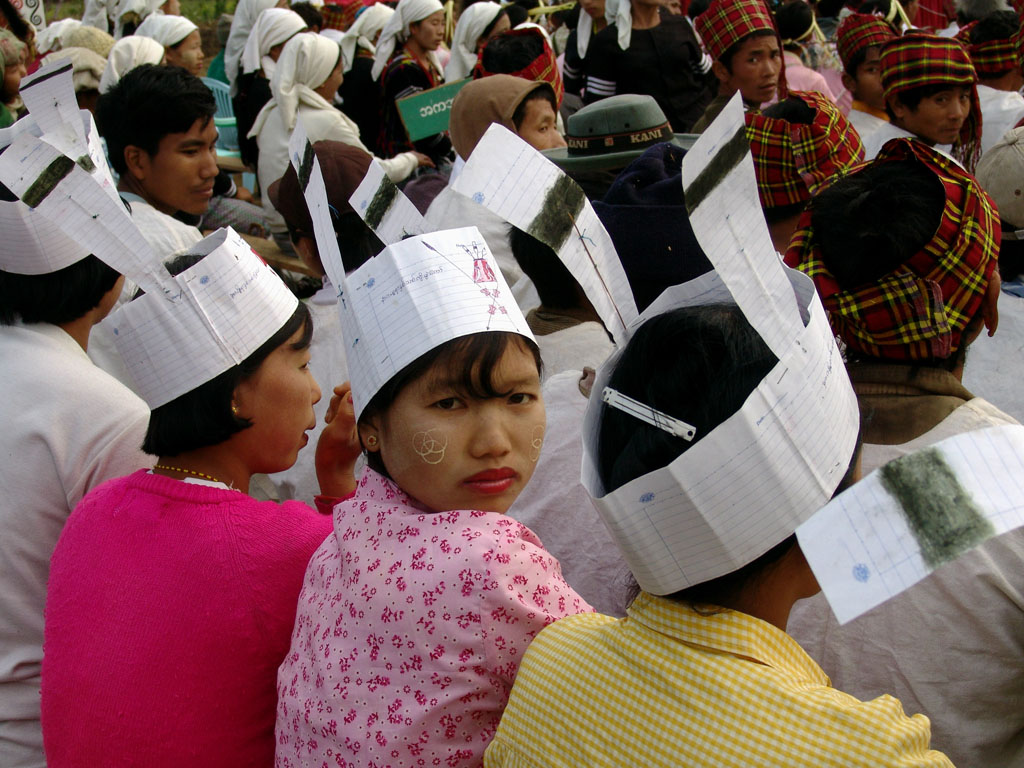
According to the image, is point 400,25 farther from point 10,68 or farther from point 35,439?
point 35,439

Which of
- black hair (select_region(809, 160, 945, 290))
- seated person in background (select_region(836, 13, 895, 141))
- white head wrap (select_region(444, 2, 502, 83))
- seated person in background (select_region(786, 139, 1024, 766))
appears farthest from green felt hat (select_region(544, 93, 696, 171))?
white head wrap (select_region(444, 2, 502, 83))

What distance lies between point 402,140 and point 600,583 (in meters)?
5.27

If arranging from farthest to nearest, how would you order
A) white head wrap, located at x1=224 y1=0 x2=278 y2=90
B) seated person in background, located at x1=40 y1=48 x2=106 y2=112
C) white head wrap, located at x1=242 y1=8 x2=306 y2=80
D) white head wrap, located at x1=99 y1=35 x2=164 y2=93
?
white head wrap, located at x1=224 y1=0 x2=278 y2=90 < white head wrap, located at x1=242 y1=8 x2=306 y2=80 < white head wrap, located at x1=99 y1=35 x2=164 y2=93 < seated person in background, located at x1=40 y1=48 x2=106 y2=112

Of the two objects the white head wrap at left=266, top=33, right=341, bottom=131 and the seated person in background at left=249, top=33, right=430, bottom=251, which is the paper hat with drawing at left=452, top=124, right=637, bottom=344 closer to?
the seated person in background at left=249, top=33, right=430, bottom=251

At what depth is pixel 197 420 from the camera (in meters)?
1.88

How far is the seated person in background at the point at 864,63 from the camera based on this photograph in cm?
488

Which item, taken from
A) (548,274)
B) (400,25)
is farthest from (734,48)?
(400,25)

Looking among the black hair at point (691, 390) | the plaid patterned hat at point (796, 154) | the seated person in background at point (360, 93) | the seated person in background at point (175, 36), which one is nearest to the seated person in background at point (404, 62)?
the seated person in background at point (360, 93)

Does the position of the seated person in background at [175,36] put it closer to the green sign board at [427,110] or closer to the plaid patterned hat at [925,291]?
the green sign board at [427,110]

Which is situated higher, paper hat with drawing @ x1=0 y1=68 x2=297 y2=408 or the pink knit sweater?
paper hat with drawing @ x1=0 y1=68 x2=297 y2=408

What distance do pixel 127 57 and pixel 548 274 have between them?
458cm

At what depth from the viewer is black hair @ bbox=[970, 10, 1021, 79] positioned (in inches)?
203

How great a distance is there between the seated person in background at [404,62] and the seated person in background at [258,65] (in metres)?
0.69

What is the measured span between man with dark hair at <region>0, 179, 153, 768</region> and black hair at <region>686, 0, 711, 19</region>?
21.3 feet
